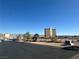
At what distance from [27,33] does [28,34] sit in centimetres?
331

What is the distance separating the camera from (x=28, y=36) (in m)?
187

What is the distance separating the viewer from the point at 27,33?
196000mm

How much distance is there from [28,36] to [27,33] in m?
9.96

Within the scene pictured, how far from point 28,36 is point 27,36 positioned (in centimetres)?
313

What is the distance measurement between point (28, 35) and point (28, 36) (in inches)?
119

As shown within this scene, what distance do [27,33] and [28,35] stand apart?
6.96 m

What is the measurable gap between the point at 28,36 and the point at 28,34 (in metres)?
6.79

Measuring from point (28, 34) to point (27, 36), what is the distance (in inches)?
167

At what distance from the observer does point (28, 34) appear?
634 ft

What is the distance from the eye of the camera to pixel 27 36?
7461 inches

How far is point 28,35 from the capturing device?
190 metres
